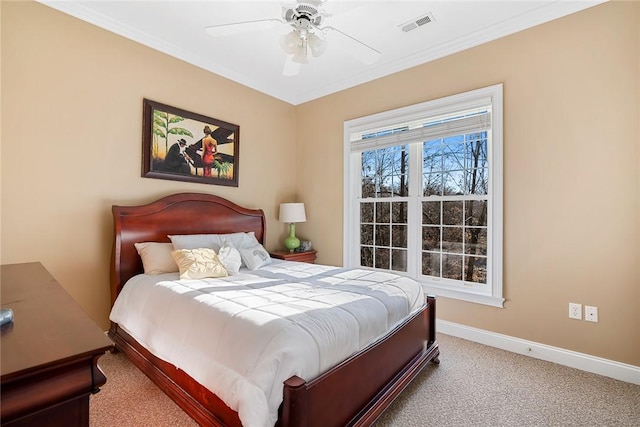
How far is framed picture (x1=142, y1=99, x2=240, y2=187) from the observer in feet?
10.1

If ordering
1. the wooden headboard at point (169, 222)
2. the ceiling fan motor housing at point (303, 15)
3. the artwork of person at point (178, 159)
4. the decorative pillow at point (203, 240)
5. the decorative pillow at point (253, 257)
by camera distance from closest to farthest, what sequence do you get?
1. the ceiling fan motor housing at point (303, 15)
2. the wooden headboard at point (169, 222)
3. the decorative pillow at point (203, 240)
4. the decorative pillow at point (253, 257)
5. the artwork of person at point (178, 159)

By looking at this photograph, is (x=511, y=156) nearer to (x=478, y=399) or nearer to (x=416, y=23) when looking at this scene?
(x=416, y=23)

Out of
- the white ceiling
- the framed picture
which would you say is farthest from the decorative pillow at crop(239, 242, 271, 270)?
the white ceiling

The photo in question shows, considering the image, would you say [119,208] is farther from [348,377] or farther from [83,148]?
[348,377]

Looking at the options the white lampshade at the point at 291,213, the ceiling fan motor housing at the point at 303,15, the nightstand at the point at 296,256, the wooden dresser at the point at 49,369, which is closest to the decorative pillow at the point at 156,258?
the nightstand at the point at 296,256

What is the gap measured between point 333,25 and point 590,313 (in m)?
3.29

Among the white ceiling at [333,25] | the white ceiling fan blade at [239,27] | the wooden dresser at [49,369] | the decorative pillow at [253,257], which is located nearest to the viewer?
the wooden dresser at [49,369]

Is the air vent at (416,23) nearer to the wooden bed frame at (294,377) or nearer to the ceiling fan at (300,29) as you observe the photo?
the ceiling fan at (300,29)

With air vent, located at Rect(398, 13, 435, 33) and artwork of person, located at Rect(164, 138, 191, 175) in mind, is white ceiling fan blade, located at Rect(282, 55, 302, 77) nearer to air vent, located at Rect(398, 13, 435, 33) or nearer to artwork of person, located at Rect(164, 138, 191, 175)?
air vent, located at Rect(398, 13, 435, 33)

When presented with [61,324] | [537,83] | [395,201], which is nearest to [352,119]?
[395,201]

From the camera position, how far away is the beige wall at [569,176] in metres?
2.29

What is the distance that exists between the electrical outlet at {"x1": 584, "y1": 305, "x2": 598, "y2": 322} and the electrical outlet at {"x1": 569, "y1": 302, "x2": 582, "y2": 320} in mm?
37

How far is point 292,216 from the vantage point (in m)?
4.08

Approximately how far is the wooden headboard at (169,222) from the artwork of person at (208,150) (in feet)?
1.15
